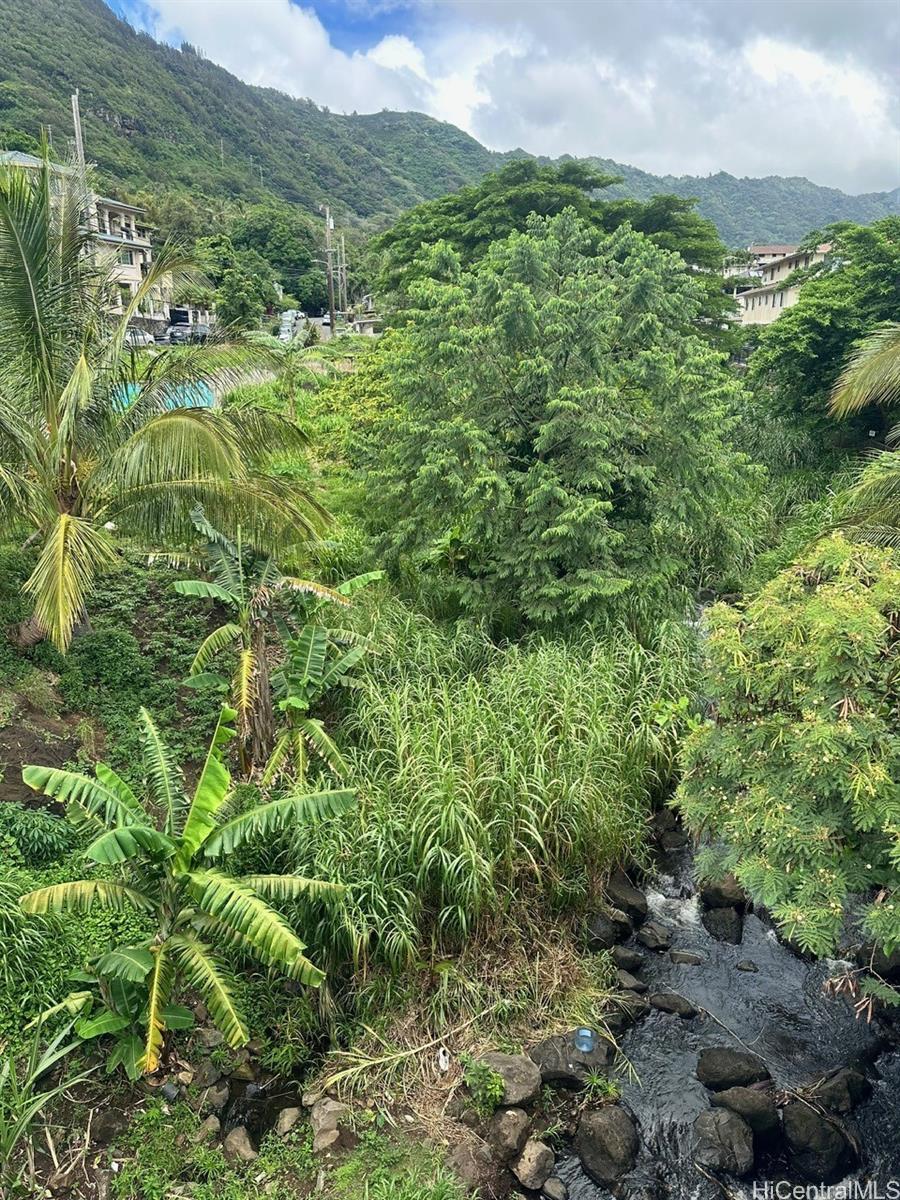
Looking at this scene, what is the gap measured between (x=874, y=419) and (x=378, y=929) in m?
17.7

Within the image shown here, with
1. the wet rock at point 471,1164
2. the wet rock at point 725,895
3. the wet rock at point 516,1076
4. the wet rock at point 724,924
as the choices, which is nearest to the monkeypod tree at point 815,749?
the wet rock at point 516,1076

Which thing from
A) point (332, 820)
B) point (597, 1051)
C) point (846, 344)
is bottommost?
point (597, 1051)

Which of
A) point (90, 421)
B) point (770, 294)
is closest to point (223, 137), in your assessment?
point (770, 294)

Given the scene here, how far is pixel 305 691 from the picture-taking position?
311 inches

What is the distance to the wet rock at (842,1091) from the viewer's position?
5.62m

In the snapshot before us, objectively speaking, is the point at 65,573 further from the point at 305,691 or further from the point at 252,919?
the point at 252,919

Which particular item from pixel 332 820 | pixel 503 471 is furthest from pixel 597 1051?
pixel 503 471

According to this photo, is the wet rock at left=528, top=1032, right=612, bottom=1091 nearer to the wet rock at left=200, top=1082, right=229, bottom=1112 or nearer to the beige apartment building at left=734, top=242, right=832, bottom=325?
→ the wet rock at left=200, top=1082, right=229, bottom=1112

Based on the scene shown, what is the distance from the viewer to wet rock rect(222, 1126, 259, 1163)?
5059 mm

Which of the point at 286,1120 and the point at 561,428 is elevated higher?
the point at 561,428

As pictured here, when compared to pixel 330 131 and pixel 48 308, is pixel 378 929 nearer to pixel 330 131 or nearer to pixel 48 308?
pixel 48 308

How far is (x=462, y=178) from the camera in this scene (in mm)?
111250

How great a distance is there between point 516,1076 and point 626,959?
1.77 meters

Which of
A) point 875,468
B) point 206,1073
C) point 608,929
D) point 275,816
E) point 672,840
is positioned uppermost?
point 875,468
